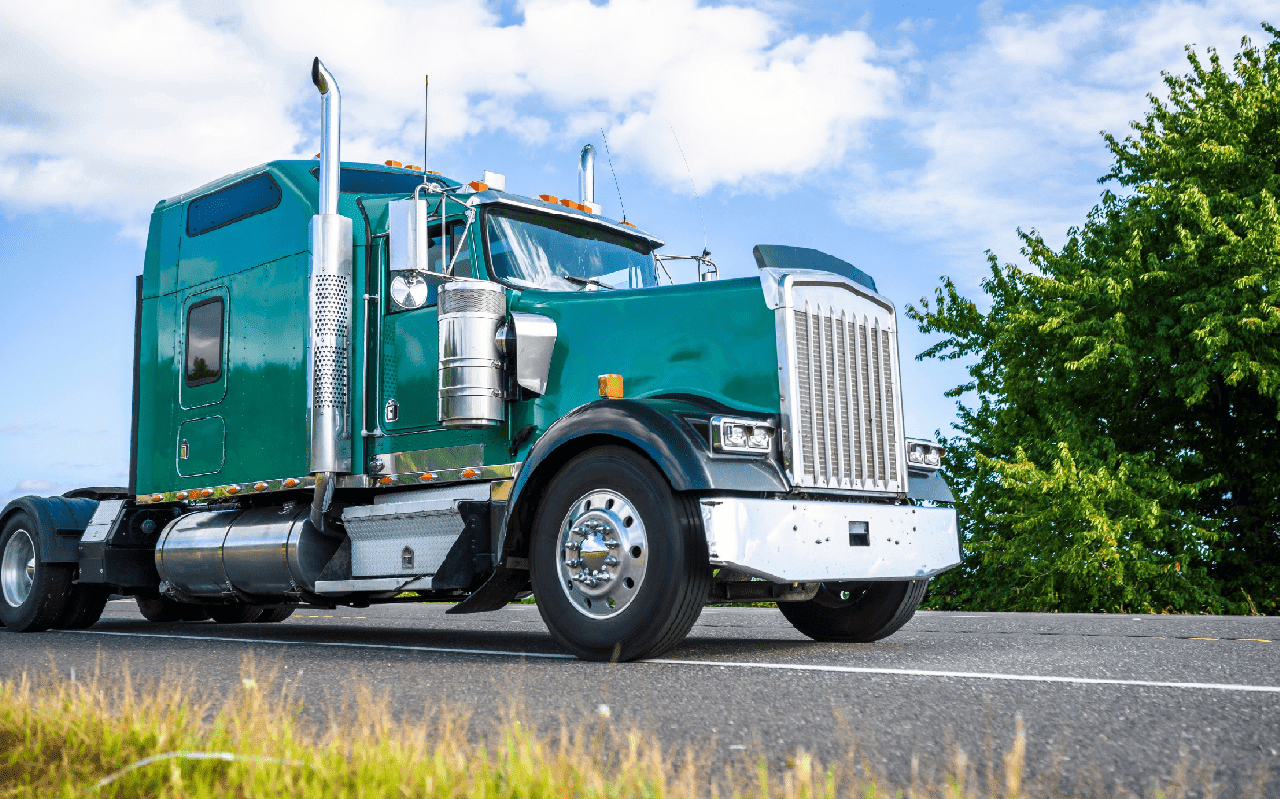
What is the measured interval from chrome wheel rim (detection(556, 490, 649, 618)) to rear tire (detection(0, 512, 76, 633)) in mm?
5690

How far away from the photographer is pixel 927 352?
2212 cm

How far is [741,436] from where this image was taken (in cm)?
593

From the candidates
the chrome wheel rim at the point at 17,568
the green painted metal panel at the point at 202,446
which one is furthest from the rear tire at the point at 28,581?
the green painted metal panel at the point at 202,446

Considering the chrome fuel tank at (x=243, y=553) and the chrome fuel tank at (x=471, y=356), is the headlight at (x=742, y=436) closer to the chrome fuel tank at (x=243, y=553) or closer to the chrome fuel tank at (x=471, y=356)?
the chrome fuel tank at (x=471, y=356)

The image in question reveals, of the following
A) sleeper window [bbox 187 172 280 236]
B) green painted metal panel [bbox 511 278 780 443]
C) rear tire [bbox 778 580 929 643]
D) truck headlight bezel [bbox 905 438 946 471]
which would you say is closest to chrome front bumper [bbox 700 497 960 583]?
truck headlight bezel [bbox 905 438 946 471]

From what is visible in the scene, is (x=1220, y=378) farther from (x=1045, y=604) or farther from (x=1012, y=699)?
(x=1012, y=699)

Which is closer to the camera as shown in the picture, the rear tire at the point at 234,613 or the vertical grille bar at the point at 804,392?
the vertical grille bar at the point at 804,392

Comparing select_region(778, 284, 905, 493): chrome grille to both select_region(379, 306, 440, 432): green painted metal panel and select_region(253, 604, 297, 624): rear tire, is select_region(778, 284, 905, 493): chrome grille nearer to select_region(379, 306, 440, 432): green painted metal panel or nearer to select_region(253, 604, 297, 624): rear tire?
select_region(379, 306, 440, 432): green painted metal panel

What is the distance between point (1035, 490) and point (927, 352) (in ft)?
16.9

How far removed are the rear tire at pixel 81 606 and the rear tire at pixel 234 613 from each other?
3.51ft

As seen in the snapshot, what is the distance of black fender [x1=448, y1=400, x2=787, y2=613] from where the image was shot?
573cm

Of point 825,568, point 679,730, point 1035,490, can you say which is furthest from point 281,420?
point 1035,490

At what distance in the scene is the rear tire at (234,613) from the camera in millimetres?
10883

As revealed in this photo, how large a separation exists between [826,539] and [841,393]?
3.03 feet
